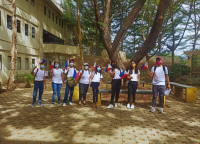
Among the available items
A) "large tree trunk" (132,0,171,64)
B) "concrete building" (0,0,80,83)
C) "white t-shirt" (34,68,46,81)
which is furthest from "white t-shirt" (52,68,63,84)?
"concrete building" (0,0,80,83)

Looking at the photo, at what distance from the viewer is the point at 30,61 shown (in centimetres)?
2117

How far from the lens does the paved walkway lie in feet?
12.5

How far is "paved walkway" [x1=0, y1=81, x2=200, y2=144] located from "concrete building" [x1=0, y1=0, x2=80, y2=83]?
11642 millimetres

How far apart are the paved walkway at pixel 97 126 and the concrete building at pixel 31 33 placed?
11.6 meters

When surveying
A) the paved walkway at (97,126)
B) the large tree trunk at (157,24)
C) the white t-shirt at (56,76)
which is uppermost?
the large tree trunk at (157,24)

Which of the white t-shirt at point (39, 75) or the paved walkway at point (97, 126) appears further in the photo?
the white t-shirt at point (39, 75)

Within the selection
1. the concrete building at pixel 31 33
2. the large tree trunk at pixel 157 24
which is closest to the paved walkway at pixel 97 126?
the large tree trunk at pixel 157 24

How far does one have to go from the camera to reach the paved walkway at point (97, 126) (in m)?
3.80

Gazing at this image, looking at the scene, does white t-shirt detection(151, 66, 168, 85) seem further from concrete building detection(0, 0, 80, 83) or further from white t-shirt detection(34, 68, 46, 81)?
concrete building detection(0, 0, 80, 83)

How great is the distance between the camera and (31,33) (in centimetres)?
2109

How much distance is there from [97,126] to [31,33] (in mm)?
19752

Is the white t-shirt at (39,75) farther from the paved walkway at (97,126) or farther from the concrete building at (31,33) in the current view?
the concrete building at (31,33)

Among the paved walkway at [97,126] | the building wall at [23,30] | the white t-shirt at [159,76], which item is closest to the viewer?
the paved walkway at [97,126]

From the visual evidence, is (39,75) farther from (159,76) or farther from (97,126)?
(159,76)
